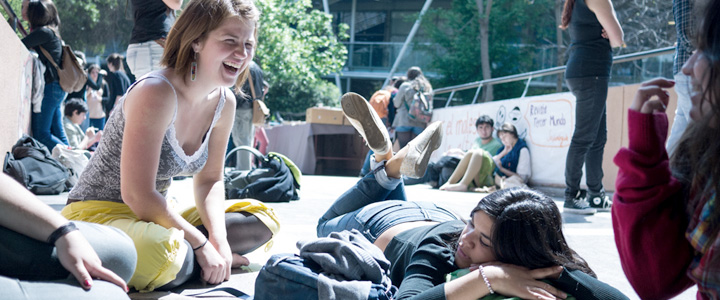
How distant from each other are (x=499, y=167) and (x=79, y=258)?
7.84m

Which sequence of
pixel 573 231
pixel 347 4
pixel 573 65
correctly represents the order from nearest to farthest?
1. pixel 573 231
2. pixel 573 65
3. pixel 347 4

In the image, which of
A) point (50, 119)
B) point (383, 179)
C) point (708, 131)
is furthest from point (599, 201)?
point (50, 119)

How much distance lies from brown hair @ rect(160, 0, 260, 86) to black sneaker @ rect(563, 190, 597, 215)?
3.60m

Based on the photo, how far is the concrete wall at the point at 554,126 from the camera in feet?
25.7

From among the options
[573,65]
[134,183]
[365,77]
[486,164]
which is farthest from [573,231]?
[365,77]

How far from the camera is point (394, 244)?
8.65ft

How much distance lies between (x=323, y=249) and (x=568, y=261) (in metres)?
0.83

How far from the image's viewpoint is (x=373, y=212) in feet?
10.2

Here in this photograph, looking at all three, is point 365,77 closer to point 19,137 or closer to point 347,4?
point 347,4

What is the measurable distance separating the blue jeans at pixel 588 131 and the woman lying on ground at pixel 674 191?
385 cm

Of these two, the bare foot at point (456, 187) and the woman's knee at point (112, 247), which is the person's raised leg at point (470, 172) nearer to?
the bare foot at point (456, 187)

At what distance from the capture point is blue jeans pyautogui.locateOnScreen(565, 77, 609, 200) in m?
5.16

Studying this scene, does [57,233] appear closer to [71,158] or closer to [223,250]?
[223,250]

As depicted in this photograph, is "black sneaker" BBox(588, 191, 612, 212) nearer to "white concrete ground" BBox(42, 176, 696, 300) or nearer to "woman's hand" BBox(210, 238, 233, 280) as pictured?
"white concrete ground" BBox(42, 176, 696, 300)
